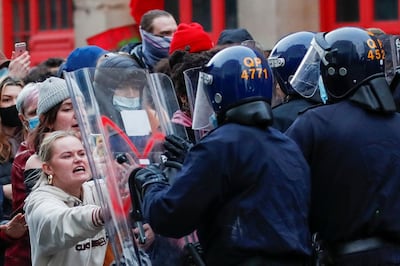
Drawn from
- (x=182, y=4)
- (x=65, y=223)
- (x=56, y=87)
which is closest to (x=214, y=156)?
(x=65, y=223)

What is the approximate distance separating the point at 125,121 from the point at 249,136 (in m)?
0.74

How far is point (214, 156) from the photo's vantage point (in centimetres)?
413

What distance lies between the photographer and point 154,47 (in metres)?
7.52

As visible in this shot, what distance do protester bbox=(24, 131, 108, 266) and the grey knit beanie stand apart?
37cm

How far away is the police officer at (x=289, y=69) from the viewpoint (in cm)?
536

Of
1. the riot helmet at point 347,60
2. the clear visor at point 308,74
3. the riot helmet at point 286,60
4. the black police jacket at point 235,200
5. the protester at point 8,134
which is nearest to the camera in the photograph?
the black police jacket at point 235,200

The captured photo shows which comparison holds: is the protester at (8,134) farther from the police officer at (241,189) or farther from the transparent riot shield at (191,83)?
the police officer at (241,189)

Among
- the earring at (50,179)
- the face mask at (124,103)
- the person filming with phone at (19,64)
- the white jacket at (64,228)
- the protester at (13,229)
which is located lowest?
the protester at (13,229)

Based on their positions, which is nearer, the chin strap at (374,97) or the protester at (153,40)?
the chin strap at (374,97)

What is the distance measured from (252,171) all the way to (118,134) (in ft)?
2.57

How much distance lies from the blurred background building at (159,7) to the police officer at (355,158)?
6.24 meters

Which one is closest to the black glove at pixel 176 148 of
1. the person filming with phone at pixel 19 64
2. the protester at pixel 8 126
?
the protester at pixel 8 126

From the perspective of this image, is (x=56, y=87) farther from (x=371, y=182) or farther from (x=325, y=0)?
(x=325, y=0)

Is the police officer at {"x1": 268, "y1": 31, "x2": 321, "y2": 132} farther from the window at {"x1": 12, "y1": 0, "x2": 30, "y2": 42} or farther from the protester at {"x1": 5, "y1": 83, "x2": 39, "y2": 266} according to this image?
the window at {"x1": 12, "y1": 0, "x2": 30, "y2": 42}
